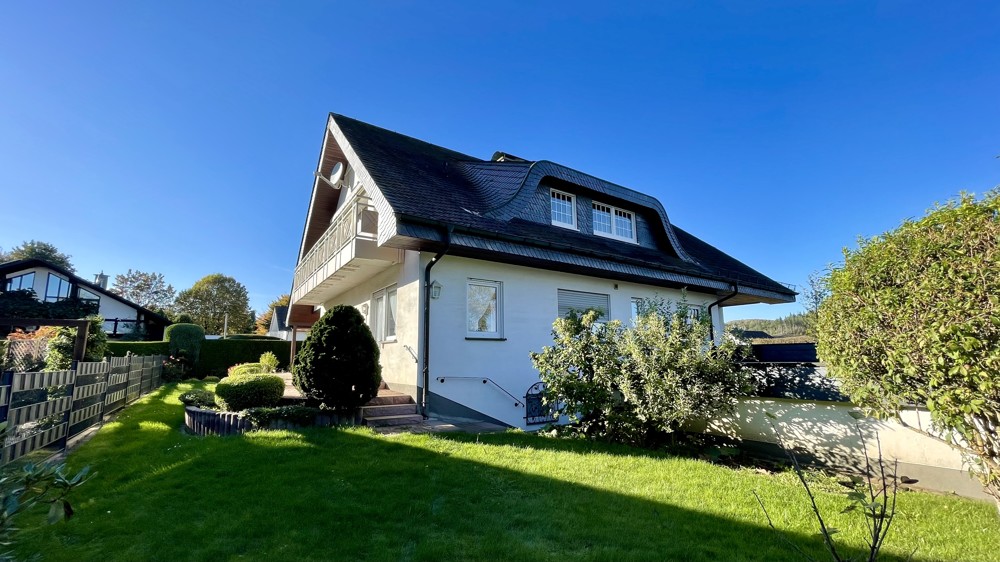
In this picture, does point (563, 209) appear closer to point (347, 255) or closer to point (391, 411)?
point (347, 255)

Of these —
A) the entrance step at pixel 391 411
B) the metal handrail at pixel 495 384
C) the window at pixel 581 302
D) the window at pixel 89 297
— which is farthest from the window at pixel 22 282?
the window at pixel 581 302

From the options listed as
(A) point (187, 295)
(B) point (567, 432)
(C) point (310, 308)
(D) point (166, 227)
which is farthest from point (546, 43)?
(A) point (187, 295)

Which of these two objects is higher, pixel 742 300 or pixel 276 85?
pixel 276 85

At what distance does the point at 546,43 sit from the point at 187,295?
2286 inches

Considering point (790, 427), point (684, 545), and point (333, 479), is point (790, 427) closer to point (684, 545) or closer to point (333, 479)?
point (684, 545)

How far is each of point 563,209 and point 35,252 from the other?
66.3 m

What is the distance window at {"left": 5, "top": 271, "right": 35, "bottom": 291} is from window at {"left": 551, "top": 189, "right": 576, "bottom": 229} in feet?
122

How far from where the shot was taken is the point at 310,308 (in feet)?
66.6

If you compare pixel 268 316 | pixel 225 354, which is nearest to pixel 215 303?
pixel 268 316

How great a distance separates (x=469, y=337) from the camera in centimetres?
964

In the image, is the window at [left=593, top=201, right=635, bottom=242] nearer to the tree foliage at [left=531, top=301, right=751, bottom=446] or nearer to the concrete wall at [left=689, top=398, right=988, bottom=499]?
the tree foliage at [left=531, top=301, right=751, bottom=446]

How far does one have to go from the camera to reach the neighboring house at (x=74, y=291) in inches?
1118

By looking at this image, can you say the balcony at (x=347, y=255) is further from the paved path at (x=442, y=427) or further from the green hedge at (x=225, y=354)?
the green hedge at (x=225, y=354)

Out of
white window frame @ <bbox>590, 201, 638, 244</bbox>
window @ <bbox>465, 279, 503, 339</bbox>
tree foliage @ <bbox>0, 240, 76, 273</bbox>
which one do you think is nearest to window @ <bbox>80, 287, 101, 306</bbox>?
tree foliage @ <bbox>0, 240, 76, 273</bbox>
